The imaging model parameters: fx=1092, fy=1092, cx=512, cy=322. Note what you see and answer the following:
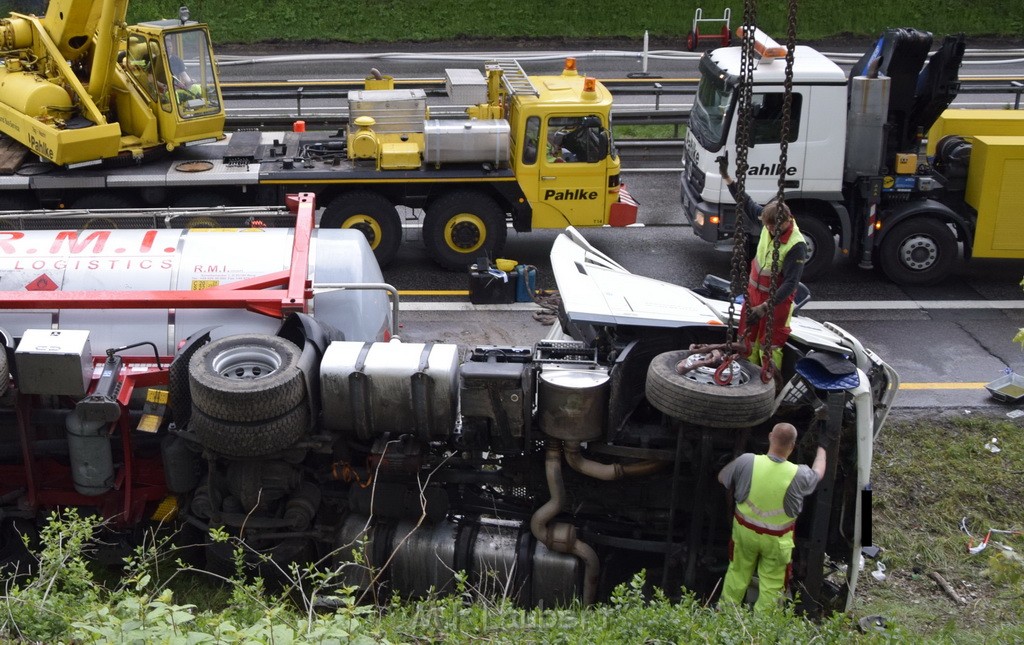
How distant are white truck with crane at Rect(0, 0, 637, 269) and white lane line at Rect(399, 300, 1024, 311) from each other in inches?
40.7

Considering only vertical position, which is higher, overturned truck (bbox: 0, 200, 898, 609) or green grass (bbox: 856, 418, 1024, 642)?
overturned truck (bbox: 0, 200, 898, 609)

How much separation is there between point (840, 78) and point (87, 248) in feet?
26.0

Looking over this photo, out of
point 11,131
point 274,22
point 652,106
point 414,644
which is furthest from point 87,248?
point 274,22

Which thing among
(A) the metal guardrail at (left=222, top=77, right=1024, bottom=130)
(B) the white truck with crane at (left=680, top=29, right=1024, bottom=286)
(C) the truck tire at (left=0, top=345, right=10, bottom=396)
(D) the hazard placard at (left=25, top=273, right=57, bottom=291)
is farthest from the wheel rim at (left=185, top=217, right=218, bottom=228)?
(A) the metal guardrail at (left=222, top=77, right=1024, bottom=130)

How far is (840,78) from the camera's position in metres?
11.6

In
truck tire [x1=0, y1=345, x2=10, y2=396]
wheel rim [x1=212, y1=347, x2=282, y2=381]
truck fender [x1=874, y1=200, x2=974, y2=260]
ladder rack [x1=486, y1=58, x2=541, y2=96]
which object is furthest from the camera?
ladder rack [x1=486, y1=58, x2=541, y2=96]

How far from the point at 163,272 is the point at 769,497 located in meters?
Answer: 4.14

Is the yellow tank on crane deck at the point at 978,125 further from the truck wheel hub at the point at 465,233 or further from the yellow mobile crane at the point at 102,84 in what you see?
the yellow mobile crane at the point at 102,84

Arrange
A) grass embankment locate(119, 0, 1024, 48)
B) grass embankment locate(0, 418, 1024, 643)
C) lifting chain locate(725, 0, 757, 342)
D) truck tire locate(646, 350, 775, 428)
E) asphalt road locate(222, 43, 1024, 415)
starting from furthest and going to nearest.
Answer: grass embankment locate(119, 0, 1024, 48)
asphalt road locate(222, 43, 1024, 415)
truck tire locate(646, 350, 775, 428)
lifting chain locate(725, 0, 757, 342)
grass embankment locate(0, 418, 1024, 643)

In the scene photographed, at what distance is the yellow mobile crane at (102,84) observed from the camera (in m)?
11.8

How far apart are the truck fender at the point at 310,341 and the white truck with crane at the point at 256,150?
544cm

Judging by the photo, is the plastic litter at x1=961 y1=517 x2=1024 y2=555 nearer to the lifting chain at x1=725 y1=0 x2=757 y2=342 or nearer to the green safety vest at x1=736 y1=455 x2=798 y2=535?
the green safety vest at x1=736 y1=455 x2=798 y2=535

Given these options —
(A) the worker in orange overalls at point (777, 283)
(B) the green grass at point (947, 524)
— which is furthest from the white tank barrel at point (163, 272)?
(B) the green grass at point (947, 524)

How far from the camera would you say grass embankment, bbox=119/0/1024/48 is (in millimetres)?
25328
